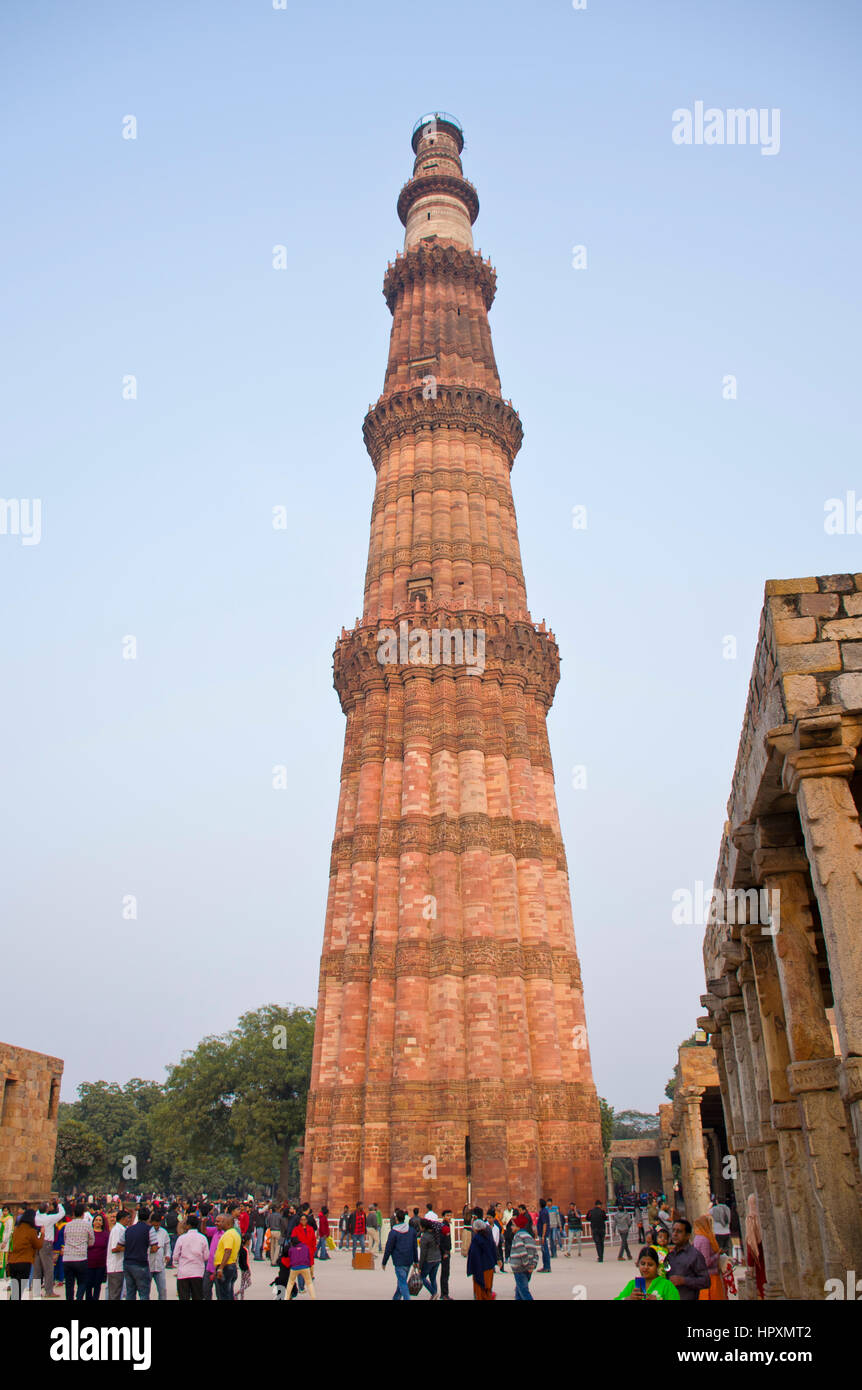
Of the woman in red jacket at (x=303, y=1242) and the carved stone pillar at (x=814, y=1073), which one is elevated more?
the carved stone pillar at (x=814, y=1073)

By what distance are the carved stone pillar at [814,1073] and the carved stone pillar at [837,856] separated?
1266 mm

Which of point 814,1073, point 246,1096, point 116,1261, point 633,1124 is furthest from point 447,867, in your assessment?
point 633,1124

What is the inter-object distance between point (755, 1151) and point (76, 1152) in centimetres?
6161

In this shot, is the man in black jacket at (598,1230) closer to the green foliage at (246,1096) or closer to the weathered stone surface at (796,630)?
the weathered stone surface at (796,630)

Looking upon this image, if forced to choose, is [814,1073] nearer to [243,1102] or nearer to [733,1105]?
[733,1105]

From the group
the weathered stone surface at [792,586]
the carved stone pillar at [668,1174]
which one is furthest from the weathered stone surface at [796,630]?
the carved stone pillar at [668,1174]

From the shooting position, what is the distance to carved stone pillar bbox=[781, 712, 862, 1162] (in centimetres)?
715

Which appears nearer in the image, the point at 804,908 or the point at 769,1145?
the point at 804,908

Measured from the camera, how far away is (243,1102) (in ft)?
158

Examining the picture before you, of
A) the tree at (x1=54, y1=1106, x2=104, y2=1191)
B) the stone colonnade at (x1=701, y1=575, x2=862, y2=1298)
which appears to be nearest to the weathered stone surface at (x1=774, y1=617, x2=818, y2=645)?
the stone colonnade at (x1=701, y1=575, x2=862, y2=1298)

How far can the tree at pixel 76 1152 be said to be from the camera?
206 feet

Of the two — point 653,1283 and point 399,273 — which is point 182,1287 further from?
point 399,273

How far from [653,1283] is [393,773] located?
2494 cm

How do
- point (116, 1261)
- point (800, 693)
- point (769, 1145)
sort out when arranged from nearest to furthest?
point (800, 693) < point (769, 1145) < point (116, 1261)
